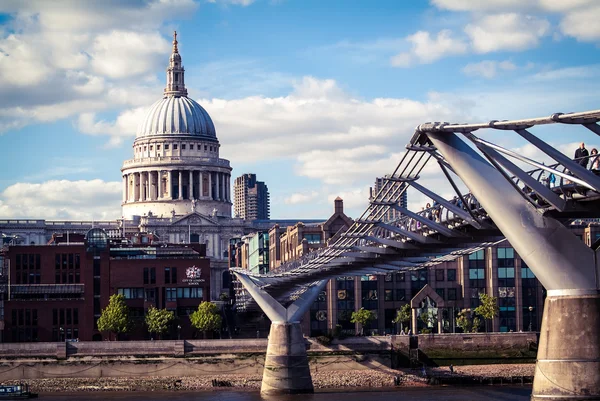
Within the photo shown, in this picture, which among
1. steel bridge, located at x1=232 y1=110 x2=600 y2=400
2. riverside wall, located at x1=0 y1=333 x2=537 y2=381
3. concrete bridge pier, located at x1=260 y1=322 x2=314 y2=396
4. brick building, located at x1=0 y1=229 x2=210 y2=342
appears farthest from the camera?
brick building, located at x1=0 y1=229 x2=210 y2=342

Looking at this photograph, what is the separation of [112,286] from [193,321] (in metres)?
8.16

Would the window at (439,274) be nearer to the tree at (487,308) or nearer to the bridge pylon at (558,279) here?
the tree at (487,308)

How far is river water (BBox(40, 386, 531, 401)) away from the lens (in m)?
84.6

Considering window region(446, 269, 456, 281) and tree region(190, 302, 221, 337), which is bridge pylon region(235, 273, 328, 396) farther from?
window region(446, 269, 456, 281)

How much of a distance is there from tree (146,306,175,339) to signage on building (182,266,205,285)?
281 inches

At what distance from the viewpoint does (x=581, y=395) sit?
45188mm

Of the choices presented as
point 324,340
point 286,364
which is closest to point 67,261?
point 324,340

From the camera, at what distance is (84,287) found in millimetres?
122688

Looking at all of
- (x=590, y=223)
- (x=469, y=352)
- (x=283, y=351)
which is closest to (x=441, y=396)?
(x=283, y=351)

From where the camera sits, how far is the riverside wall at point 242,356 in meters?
104

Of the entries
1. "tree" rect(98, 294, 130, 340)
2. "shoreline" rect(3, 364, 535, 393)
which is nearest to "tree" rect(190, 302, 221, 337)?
"tree" rect(98, 294, 130, 340)

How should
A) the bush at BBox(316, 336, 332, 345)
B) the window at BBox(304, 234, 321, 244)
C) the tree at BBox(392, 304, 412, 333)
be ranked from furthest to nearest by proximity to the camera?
the window at BBox(304, 234, 321, 244) < the tree at BBox(392, 304, 412, 333) < the bush at BBox(316, 336, 332, 345)

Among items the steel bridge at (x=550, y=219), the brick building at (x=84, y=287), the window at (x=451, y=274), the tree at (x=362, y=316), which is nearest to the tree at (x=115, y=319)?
the brick building at (x=84, y=287)

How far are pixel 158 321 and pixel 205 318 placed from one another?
4221mm
